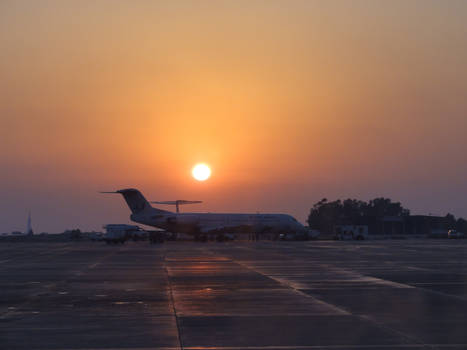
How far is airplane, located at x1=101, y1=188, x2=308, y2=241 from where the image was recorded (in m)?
125

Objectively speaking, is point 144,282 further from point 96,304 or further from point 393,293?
point 393,293

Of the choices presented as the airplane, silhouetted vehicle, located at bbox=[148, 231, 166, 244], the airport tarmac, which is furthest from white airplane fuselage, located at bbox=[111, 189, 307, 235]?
the airport tarmac

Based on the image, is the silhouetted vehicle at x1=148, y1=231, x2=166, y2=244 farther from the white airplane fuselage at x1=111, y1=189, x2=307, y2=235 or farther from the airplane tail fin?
the airplane tail fin

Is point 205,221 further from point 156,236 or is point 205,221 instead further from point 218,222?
point 156,236

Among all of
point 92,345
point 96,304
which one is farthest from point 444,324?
point 96,304

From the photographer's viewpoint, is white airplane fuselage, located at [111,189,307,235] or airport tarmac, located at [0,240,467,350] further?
white airplane fuselage, located at [111,189,307,235]

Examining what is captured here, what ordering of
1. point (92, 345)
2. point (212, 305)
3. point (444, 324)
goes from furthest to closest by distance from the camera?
point (212, 305) < point (444, 324) < point (92, 345)

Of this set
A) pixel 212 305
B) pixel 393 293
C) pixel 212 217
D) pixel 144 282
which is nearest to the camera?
pixel 212 305

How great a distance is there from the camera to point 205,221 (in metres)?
126

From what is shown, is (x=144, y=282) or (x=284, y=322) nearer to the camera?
(x=284, y=322)

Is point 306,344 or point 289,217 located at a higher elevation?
point 289,217

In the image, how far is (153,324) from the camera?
1748 cm

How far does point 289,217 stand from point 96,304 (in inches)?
4407

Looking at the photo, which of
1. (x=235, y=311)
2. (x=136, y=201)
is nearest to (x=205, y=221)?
(x=136, y=201)
